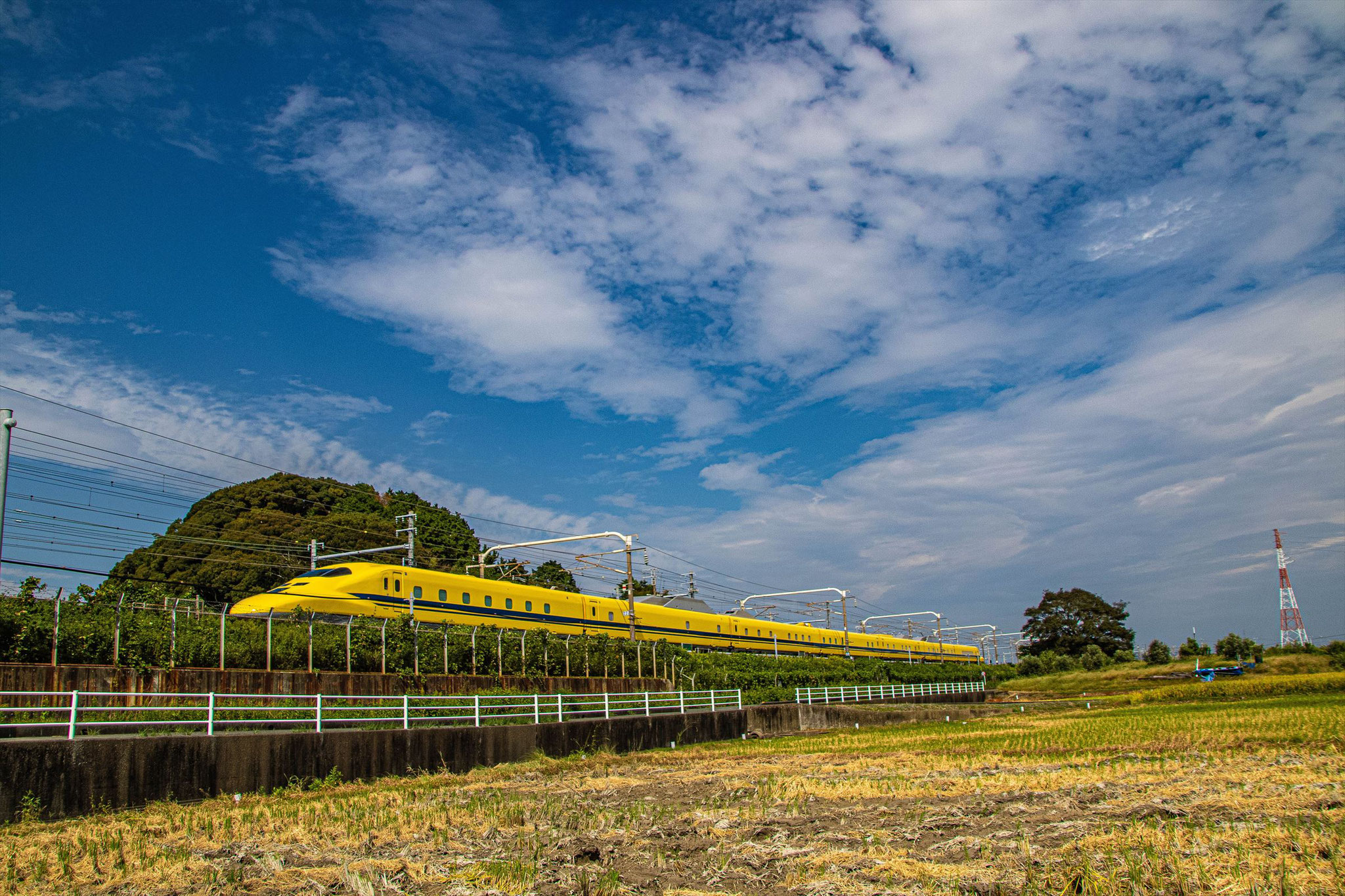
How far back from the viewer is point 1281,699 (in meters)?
35.8

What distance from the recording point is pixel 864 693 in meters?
42.0

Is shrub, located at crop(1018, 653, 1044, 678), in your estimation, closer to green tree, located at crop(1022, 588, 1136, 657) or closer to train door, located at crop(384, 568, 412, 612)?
green tree, located at crop(1022, 588, 1136, 657)

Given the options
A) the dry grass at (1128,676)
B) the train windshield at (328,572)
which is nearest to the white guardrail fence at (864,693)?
the dry grass at (1128,676)

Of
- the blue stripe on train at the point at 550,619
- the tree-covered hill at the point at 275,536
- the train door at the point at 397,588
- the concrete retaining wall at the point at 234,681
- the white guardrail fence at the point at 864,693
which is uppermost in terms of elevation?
the tree-covered hill at the point at 275,536

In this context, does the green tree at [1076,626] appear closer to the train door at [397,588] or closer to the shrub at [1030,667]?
the shrub at [1030,667]

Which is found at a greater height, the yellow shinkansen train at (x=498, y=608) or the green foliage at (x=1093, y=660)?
the yellow shinkansen train at (x=498, y=608)

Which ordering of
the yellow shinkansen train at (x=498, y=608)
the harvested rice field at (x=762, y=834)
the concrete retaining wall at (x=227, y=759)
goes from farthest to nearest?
the yellow shinkansen train at (x=498, y=608)
the concrete retaining wall at (x=227, y=759)
the harvested rice field at (x=762, y=834)

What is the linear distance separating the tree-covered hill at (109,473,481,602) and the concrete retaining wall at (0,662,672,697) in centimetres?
2142

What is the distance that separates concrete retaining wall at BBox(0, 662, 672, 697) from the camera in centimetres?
1611

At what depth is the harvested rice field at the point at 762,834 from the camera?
6.60 meters

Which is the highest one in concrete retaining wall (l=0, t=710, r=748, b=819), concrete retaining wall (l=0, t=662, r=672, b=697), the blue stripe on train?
the blue stripe on train

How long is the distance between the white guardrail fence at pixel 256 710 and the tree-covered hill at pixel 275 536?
23.6 meters

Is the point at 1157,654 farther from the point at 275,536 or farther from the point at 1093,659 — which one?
the point at 275,536

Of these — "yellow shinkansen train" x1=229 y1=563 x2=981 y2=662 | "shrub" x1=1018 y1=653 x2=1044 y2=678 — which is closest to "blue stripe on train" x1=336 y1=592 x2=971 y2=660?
"yellow shinkansen train" x1=229 y1=563 x2=981 y2=662
